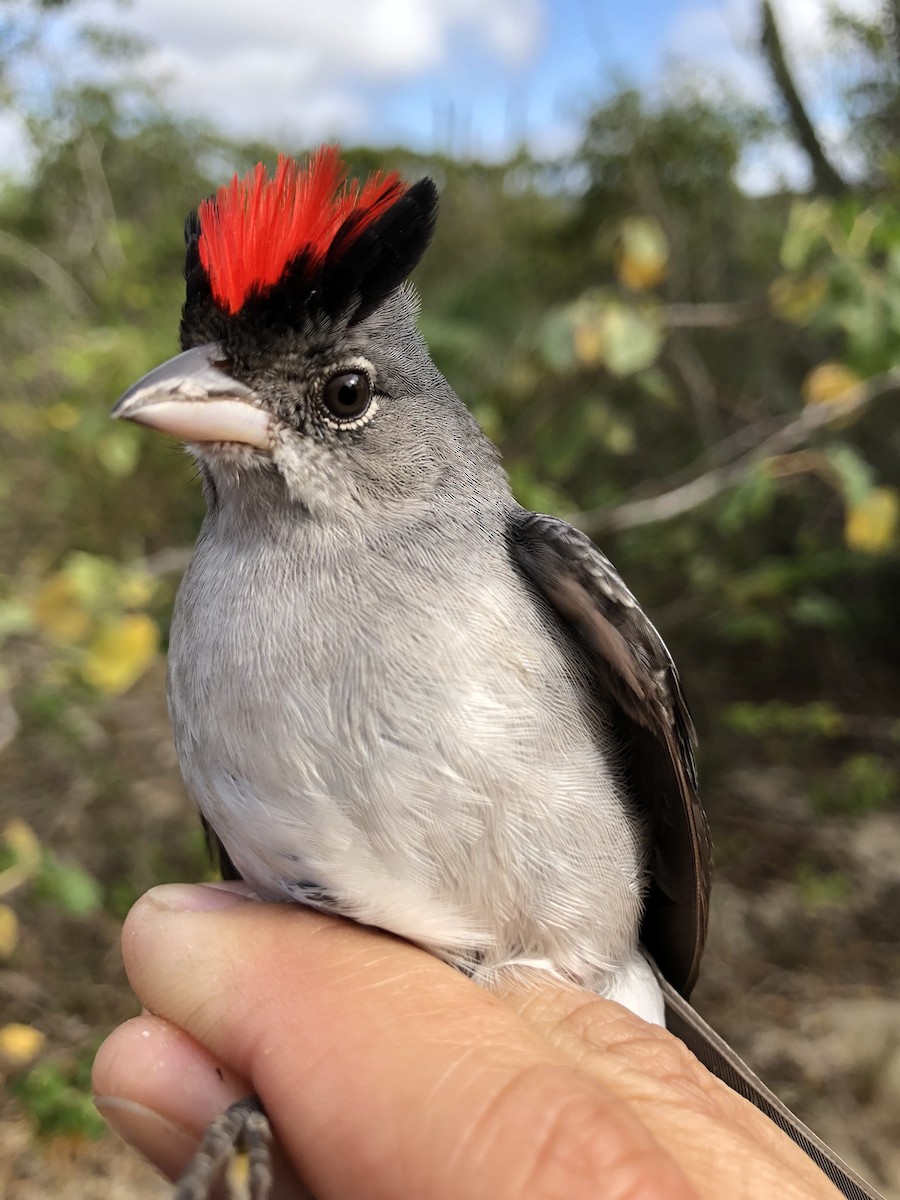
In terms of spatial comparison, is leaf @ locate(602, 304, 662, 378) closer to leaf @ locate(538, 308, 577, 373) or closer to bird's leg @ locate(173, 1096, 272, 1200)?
leaf @ locate(538, 308, 577, 373)

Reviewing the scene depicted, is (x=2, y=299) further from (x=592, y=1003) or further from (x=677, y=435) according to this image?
(x=592, y=1003)

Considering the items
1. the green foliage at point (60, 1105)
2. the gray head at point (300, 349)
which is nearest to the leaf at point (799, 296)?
the gray head at point (300, 349)

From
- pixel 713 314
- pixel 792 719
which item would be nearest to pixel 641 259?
pixel 713 314

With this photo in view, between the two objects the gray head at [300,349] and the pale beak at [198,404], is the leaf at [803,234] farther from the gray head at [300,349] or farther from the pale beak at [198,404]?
the pale beak at [198,404]

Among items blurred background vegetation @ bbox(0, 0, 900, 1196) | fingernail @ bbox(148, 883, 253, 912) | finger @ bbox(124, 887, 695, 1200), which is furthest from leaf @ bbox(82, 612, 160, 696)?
finger @ bbox(124, 887, 695, 1200)

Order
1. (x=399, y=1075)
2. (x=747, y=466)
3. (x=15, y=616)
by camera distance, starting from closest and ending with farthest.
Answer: (x=399, y=1075) < (x=15, y=616) < (x=747, y=466)

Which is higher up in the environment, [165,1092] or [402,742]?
[402,742]

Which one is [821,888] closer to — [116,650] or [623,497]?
[623,497]
